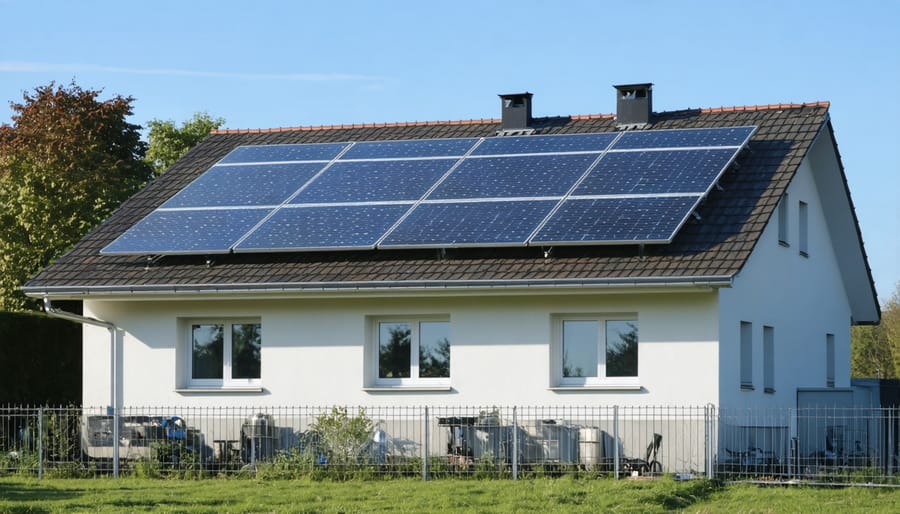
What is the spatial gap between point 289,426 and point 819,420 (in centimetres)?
904

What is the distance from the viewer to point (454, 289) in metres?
22.1

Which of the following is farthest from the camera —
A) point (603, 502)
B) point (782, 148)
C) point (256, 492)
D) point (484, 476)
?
point (782, 148)

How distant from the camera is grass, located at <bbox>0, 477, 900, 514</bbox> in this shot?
1723 cm

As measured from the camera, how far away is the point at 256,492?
1909 centimetres

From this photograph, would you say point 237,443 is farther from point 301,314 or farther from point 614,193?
point 614,193

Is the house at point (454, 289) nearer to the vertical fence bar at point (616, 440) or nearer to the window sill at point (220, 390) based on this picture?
the window sill at point (220, 390)

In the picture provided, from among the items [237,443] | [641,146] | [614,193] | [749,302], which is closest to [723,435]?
[749,302]

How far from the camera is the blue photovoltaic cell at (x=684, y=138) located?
2439cm

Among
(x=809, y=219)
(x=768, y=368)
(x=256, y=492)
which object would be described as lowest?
(x=256, y=492)

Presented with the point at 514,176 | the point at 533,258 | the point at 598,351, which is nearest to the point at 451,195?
the point at 514,176

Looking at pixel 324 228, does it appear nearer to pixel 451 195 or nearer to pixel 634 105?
pixel 451 195

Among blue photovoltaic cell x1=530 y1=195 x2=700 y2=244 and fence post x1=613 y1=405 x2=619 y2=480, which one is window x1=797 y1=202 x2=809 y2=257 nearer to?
blue photovoltaic cell x1=530 y1=195 x2=700 y2=244

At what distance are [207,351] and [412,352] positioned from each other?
139 inches

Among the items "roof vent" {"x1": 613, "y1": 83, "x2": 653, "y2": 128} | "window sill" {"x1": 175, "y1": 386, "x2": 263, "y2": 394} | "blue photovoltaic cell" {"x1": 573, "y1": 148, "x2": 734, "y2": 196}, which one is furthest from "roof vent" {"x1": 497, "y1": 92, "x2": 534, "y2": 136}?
"window sill" {"x1": 175, "y1": 386, "x2": 263, "y2": 394}
